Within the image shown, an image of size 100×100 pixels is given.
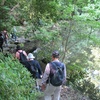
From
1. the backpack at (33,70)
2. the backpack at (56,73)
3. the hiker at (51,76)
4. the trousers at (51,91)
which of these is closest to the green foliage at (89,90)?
the backpack at (33,70)

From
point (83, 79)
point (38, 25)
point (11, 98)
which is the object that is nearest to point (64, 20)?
point (38, 25)

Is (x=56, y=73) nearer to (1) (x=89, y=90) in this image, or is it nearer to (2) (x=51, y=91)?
(2) (x=51, y=91)

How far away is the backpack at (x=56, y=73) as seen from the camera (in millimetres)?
4906

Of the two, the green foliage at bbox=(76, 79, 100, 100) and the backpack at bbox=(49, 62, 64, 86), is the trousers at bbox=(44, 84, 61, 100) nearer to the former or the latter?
the backpack at bbox=(49, 62, 64, 86)

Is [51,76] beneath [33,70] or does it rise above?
above

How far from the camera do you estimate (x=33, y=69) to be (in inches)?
249

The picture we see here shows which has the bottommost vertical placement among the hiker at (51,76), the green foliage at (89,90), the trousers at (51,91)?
the green foliage at (89,90)

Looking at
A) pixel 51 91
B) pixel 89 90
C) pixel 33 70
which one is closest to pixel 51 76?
pixel 51 91

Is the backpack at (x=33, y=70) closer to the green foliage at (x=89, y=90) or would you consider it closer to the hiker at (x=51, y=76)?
the hiker at (x=51, y=76)

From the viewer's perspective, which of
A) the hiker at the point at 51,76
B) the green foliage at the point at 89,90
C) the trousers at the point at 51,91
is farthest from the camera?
the green foliage at the point at 89,90

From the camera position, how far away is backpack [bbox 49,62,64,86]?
16.1 ft

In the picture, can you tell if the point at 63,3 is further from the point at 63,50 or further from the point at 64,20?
the point at 63,50

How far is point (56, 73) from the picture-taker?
4.93 metres

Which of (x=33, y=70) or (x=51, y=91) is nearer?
(x=51, y=91)
